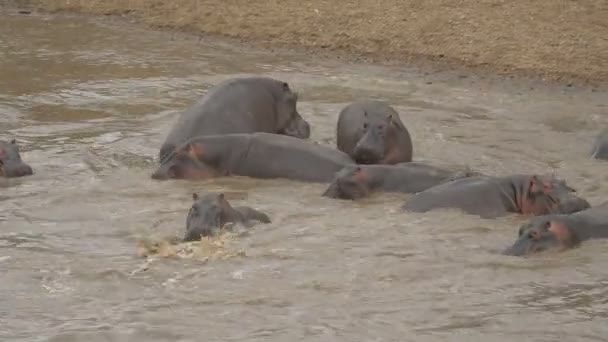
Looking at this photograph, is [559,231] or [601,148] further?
[601,148]

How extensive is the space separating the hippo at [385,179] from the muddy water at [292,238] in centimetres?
15

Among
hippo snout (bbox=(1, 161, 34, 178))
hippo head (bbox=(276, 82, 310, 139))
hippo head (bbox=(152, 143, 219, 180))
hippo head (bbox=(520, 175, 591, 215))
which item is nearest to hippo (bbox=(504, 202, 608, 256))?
hippo head (bbox=(520, 175, 591, 215))

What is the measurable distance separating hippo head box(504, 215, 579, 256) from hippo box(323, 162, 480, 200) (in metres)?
1.52

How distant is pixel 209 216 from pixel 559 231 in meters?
1.89

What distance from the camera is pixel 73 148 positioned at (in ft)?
33.4

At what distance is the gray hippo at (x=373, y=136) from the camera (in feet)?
30.6

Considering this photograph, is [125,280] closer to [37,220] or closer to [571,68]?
[37,220]

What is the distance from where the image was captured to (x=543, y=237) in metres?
7.02

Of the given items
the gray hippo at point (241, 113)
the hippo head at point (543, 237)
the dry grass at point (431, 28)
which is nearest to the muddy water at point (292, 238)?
the hippo head at point (543, 237)

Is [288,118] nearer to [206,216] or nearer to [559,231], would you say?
[206,216]

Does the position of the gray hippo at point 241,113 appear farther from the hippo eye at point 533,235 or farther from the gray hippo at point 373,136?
the hippo eye at point 533,235

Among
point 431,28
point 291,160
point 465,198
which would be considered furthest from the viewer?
point 431,28

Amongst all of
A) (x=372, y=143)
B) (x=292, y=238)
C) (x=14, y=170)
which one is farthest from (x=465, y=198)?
(x=14, y=170)

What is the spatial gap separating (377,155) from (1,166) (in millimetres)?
2583
